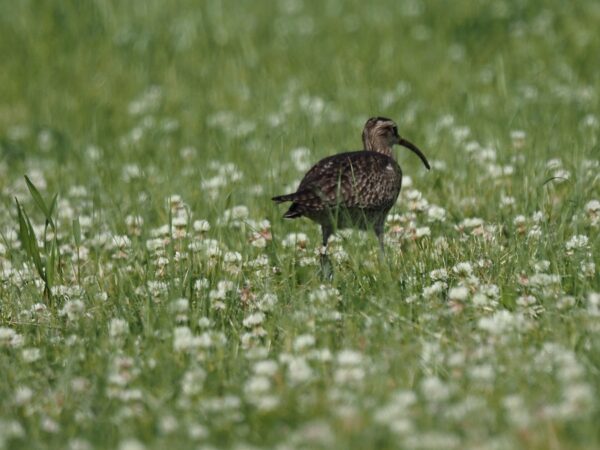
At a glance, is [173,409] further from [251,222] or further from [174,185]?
[174,185]

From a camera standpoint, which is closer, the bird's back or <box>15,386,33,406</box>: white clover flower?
<box>15,386,33,406</box>: white clover flower

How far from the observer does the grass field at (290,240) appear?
4477 millimetres

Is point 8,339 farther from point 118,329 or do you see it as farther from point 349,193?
point 349,193

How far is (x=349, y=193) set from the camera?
23.3 ft

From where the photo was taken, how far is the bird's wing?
22.9ft


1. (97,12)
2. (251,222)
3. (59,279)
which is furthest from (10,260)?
(97,12)

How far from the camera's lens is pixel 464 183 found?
848 cm

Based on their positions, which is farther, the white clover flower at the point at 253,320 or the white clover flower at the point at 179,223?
the white clover flower at the point at 179,223

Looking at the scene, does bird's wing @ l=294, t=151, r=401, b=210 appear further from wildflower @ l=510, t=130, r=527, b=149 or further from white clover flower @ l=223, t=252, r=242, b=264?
wildflower @ l=510, t=130, r=527, b=149

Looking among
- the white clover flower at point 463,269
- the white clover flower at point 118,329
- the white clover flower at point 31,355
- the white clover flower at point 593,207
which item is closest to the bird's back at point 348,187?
the white clover flower at point 463,269

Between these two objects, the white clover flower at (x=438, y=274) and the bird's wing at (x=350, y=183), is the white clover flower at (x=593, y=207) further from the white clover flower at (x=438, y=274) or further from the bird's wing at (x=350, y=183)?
the white clover flower at (x=438, y=274)

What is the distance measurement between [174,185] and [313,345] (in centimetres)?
392

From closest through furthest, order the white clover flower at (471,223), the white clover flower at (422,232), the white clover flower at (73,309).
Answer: the white clover flower at (73,309)
the white clover flower at (422,232)
the white clover flower at (471,223)

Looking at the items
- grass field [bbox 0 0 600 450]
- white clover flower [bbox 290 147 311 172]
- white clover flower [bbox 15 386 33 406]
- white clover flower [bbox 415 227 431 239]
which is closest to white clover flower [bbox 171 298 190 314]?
grass field [bbox 0 0 600 450]
